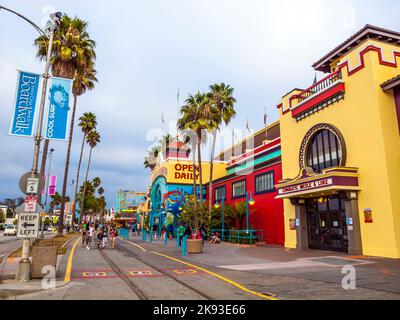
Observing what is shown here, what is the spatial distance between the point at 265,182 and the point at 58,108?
18.3 meters

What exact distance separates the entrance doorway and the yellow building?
54 mm

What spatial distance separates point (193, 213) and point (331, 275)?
59.7 feet

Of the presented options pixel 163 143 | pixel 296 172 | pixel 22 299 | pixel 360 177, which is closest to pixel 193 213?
pixel 296 172

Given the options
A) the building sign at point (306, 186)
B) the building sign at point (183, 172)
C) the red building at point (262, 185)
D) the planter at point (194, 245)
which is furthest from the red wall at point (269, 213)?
the building sign at point (183, 172)

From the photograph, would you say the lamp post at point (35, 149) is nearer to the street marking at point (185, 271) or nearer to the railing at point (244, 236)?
the street marking at point (185, 271)

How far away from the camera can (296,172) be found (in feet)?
69.8

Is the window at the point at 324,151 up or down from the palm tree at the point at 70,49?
down

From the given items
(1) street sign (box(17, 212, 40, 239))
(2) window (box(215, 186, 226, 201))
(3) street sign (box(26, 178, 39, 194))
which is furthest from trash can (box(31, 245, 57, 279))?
(2) window (box(215, 186, 226, 201))

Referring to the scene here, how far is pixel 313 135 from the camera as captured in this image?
1983 centimetres

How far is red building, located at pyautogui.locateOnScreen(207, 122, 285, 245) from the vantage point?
78.4 feet

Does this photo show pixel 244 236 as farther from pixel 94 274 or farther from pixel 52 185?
pixel 52 185

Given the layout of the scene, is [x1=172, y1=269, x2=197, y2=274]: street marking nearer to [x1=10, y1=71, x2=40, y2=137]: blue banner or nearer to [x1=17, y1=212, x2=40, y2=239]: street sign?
[x1=17, y1=212, x2=40, y2=239]: street sign

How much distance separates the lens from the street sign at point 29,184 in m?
8.97
